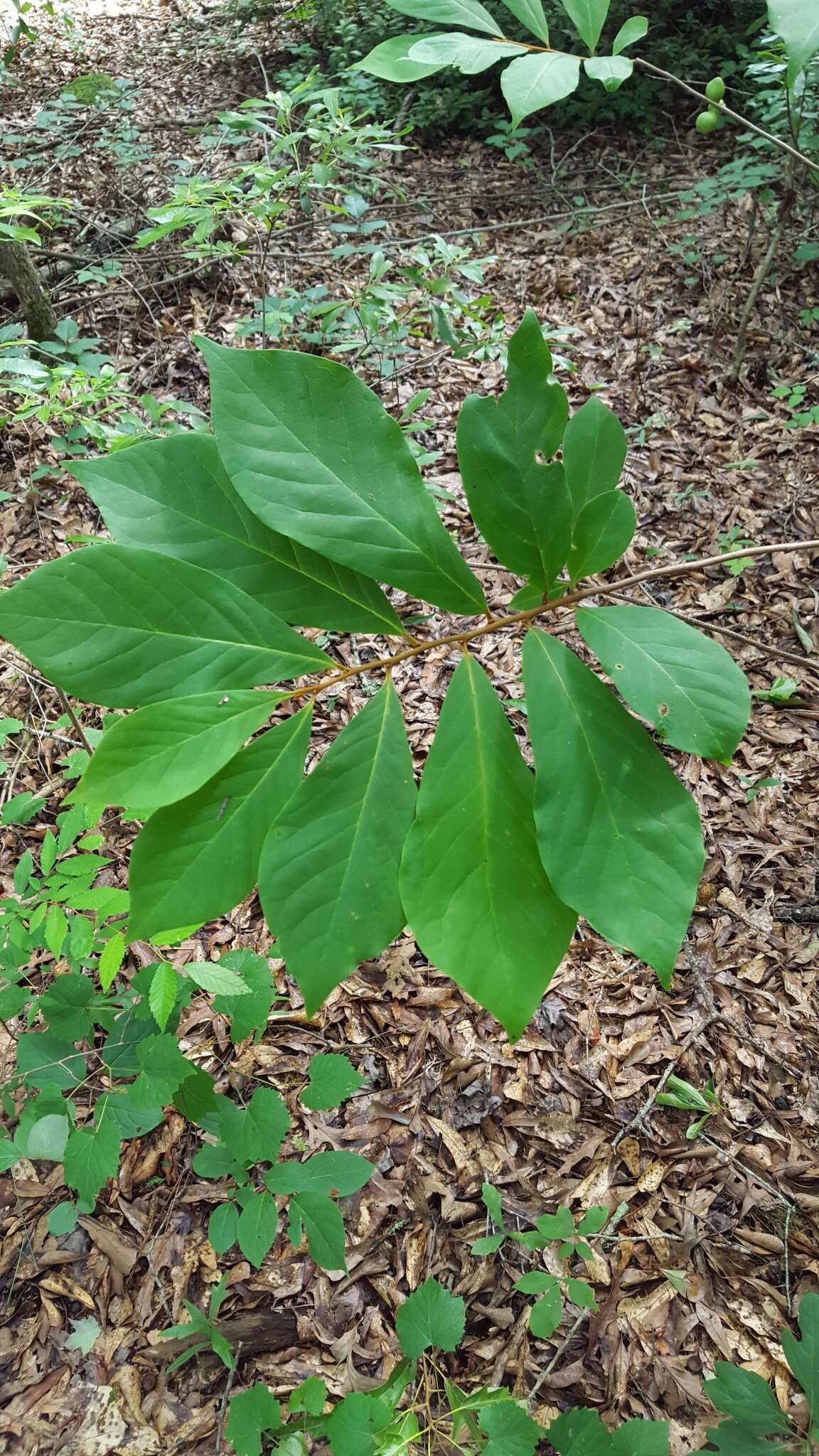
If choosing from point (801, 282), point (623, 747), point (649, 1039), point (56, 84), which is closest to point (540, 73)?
point (623, 747)

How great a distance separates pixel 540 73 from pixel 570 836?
815 millimetres

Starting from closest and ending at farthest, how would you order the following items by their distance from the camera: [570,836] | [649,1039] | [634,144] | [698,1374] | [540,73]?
[570,836] < [540,73] < [698,1374] < [649,1039] < [634,144]

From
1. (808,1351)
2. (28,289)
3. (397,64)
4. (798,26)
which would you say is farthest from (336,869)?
(28,289)

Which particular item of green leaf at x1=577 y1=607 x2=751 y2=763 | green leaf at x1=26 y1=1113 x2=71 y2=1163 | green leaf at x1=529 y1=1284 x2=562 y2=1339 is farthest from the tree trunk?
green leaf at x1=529 y1=1284 x2=562 y2=1339

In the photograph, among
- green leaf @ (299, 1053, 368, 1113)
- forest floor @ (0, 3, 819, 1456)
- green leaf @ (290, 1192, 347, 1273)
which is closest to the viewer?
green leaf @ (290, 1192, 347, 1273)

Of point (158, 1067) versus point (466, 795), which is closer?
point (466, 795)

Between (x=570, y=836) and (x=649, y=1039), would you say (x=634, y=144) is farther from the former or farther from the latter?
(x=570, y=836)

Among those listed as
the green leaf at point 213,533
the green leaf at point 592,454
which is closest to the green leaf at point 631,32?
the green leaf at point 592,454

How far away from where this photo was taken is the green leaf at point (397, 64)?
0.85 m

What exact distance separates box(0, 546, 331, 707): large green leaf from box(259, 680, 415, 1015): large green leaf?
0.12 meters

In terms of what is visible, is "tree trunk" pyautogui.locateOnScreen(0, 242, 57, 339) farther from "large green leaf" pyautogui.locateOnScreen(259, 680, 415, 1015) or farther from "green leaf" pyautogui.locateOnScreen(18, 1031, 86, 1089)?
"large green leaf" pyautogui.locateOnScreen(259, 680, 415, 1015)

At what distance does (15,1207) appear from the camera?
1812mm

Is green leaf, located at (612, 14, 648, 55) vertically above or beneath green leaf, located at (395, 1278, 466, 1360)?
above

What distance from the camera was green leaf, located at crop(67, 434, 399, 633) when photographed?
72 centimetres
